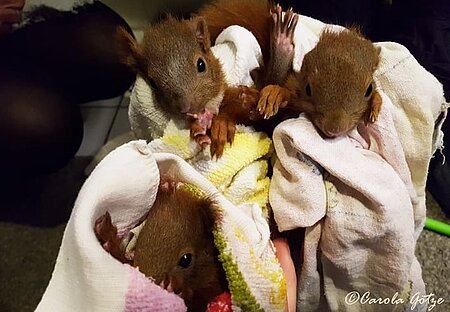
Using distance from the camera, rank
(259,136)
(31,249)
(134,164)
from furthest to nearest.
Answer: (31,249) < (259,136) < (134,164)

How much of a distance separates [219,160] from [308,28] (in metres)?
0.22

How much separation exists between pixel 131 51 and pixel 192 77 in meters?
0.08

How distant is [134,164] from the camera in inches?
21.3

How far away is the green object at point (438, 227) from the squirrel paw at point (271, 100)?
56 centimetres

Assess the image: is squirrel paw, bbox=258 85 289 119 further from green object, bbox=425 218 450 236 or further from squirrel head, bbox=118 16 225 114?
green object, bbox=425 218 450 236

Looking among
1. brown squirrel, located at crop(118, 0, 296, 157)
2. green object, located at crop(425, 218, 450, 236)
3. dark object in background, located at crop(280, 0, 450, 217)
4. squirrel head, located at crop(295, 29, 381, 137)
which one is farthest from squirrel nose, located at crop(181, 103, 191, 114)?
green object, located at crop(425, 218, 450, 236)

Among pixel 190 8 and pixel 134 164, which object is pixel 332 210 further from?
pixel 190 8

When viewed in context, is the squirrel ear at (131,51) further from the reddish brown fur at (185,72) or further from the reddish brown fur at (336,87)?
the reddish brown fur at (336,87)

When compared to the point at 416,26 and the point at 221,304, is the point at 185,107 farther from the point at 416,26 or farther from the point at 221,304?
the point at 416,26

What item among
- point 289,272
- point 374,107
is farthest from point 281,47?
point 289,272

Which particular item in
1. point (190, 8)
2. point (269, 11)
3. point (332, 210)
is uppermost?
point (269, 11)

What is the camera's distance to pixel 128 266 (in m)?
0.51

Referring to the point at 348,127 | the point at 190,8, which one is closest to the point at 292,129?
the point at 348,127

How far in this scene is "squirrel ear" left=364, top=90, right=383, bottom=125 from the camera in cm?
60
